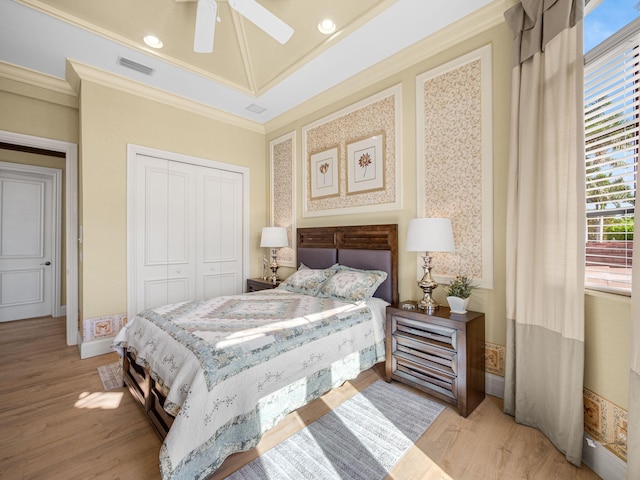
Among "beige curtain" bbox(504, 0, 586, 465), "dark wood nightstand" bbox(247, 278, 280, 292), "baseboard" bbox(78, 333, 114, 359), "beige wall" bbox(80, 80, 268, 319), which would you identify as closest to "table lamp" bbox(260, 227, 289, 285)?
"dark wood nightstand" bbox(247, 278, 280, 292)

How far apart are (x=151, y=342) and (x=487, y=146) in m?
2.84

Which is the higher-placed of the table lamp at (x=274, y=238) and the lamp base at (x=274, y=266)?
the table lamp at (x=274, y=238)

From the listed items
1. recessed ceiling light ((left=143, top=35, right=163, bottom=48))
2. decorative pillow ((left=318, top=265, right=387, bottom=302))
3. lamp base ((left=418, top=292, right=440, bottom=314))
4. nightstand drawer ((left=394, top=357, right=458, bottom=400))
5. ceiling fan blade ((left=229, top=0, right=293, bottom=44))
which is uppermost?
recessed ceiling light ((left=143, top=35, right=163, bottom=48))

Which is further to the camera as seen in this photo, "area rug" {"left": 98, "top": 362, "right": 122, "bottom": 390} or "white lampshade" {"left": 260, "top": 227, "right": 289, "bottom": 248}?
"white lampshade" {"left": 260, "top": 227, "right": 289, "bottom": 248}

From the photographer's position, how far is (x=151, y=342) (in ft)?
6.22

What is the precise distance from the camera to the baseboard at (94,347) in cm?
303

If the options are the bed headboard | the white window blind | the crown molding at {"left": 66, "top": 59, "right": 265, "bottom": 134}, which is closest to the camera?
the white window blind

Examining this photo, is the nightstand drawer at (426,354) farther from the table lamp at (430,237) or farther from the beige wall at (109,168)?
the beige wall at (109,168)

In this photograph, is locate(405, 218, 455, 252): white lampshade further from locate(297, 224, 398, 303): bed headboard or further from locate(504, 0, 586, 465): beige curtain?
locate(297, 224, 398, 303): bed headboard

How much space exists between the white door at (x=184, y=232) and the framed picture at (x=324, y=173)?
49.6 inches

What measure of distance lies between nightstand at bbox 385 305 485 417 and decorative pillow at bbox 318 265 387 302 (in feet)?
0.99

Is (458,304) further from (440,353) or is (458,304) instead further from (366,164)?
(366,164)

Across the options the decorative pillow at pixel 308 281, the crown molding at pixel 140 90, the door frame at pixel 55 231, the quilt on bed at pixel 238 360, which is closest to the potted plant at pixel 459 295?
the quilt on bed at pixel 238 360

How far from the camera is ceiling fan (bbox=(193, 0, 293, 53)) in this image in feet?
6.22
